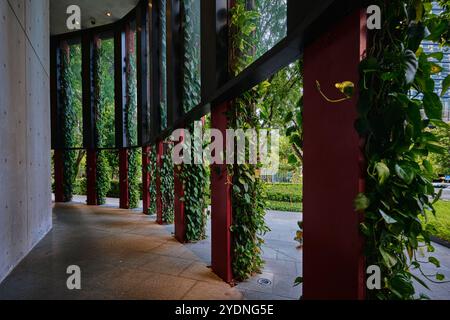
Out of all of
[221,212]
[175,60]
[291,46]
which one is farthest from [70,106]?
[291,46]

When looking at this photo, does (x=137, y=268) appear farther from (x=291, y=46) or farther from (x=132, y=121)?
(x=132, y=121)

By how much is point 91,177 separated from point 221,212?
7.89 meters

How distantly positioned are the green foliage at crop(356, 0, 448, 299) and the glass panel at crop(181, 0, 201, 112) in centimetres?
357

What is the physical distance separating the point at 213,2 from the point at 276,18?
104 cm

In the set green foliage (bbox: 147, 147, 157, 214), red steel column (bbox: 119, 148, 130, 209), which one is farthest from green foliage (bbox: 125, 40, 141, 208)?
green foliage (bbox: 147, 147, 157, 214)

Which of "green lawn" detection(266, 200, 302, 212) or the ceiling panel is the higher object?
the ceiling panel

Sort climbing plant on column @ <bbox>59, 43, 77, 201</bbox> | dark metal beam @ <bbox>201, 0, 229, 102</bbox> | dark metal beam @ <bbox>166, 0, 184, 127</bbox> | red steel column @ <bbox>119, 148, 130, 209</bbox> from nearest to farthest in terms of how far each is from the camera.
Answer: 1. dark metal beam @ <bbox>201, 0, 229, 102</bbox>
2. dark metal beam @ <bbox>166, 0, 184, 127</bbox>
3. red steel column @ <bbox>119, 148, 130, 209</bbox>
4. climbing plant on column @ <bbox>59, 43, 77, 201</bbox>

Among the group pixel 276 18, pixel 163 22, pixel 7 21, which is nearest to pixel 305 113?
pixel 276 18

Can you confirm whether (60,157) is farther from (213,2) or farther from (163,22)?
(213,2)

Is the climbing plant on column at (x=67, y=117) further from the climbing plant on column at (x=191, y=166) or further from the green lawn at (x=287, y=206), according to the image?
the green lawn at (x=287, y=206)

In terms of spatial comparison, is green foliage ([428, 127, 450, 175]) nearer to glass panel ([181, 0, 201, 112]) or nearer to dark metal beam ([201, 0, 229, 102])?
dark metal beam ([201, 0, 229, 102])

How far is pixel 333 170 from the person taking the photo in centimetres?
125

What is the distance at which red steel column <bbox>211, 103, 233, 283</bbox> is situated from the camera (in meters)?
2.91

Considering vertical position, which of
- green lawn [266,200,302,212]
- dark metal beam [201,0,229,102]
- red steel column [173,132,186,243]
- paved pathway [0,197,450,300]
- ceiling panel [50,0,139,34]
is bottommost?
green lawn [266,200,302,212]
